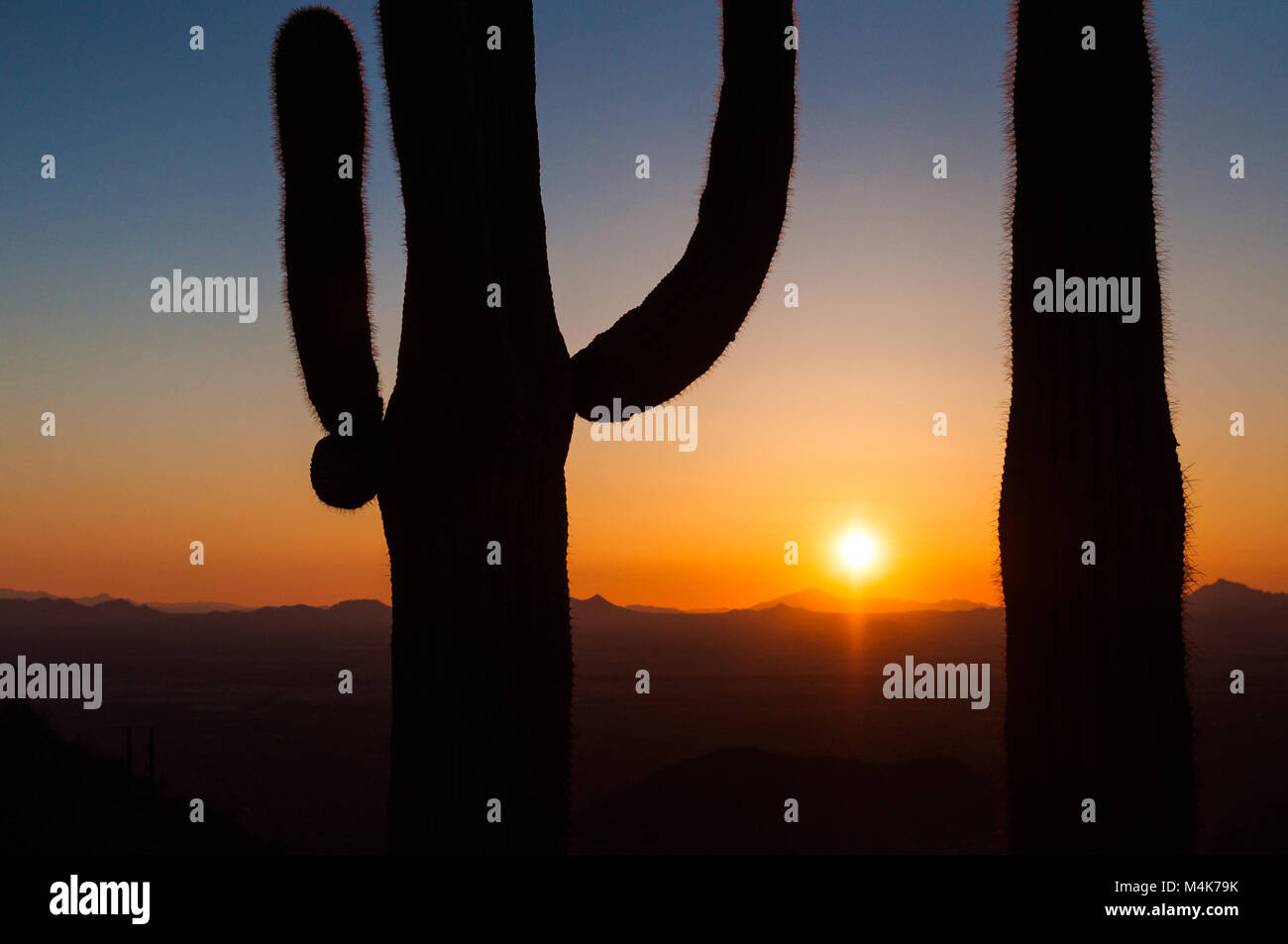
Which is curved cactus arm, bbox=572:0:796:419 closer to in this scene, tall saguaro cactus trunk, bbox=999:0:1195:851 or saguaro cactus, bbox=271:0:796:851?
saguaro cactus, bbox=271:0:796:851

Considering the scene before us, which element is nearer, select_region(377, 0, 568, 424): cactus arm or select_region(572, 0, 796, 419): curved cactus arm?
select_region(377, 0, 568, 424): cactus arm

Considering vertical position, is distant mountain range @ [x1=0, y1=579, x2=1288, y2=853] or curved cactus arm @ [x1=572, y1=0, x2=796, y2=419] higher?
curved cactus arm @ [x1=572, y1=0, x2=796, y2=419]

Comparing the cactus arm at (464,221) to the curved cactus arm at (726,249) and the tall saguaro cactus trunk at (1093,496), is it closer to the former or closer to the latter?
the curved cactus arm at (726,249)

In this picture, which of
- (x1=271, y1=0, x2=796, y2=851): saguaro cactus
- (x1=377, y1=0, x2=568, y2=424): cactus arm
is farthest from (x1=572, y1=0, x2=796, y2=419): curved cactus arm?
(x1=377, y1=0, x2=568, y2=424): cactus arm

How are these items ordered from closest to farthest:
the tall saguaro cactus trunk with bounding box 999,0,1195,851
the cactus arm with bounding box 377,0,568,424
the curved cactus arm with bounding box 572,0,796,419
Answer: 1. the tall saguaro cactus trunk with bounding box 999,0,1195,851
2. the cactus arm with bounding box 377,0,568,424
3. the curved cactus arm with bounding box 572,0,796,419

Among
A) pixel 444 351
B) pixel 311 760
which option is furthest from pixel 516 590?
pixel 311 760

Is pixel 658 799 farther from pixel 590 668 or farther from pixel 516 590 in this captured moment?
pixel 590 668

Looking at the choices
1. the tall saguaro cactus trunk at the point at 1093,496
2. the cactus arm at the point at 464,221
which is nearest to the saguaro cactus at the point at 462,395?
the cactus arm at the point at 464,221
